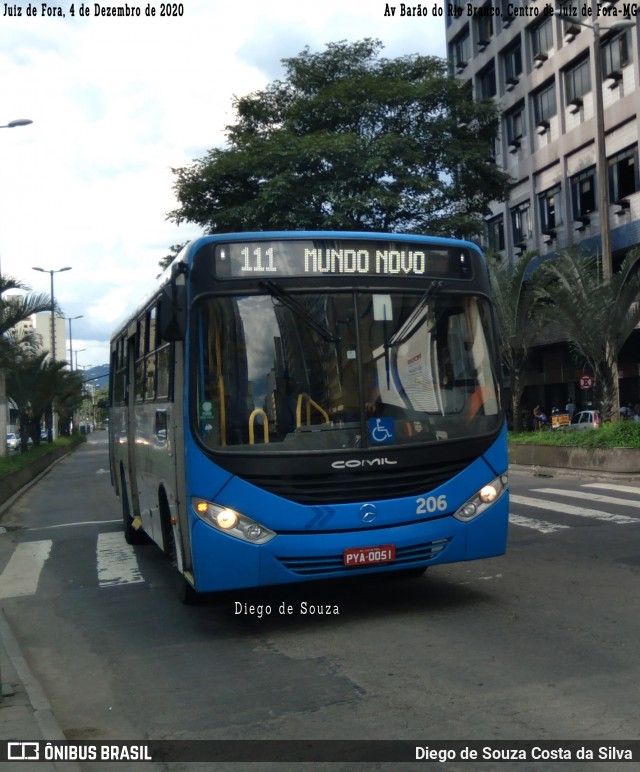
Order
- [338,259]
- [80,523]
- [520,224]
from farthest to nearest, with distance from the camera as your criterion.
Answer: [520,224]
[80,523]
[338,259]

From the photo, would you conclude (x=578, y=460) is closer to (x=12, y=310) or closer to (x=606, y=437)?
(x=606, y=437)

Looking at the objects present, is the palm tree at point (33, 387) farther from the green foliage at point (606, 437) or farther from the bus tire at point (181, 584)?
the bus tire at point (181, 584)

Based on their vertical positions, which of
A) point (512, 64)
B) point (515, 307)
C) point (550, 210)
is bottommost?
point (515, 307)

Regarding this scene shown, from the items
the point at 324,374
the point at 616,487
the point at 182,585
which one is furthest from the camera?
the point at 616,487

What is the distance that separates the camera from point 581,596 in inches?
324

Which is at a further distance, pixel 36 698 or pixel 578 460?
pixel 578 460

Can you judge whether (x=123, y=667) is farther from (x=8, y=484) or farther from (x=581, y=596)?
(x=8, y=484)

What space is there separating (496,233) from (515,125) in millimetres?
5590

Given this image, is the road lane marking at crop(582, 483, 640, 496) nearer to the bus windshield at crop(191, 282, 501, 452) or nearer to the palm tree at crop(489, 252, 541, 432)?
the bus windshield at crop(191, 282, 501, 452)

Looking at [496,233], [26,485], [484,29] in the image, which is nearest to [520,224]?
[496,233]

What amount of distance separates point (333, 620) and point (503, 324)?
21.8 m

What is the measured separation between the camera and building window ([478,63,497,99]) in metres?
47.0

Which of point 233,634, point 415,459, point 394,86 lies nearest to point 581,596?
point 415,459

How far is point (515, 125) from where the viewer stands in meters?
44.8
